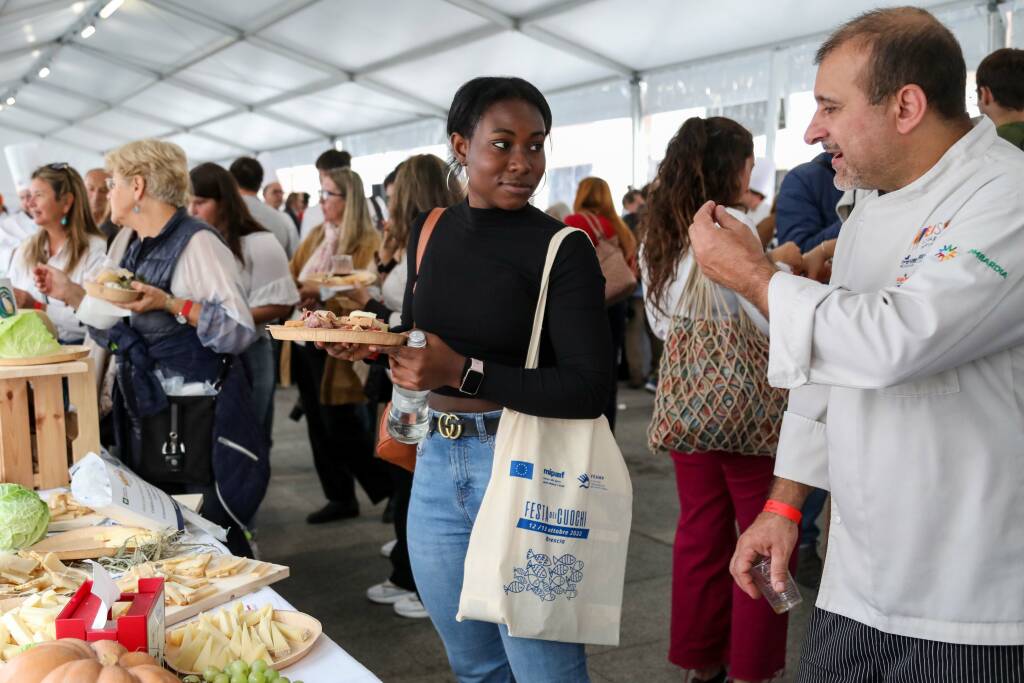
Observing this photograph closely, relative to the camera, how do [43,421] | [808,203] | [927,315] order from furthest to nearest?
[808,203] < [43,421] < [927,315]

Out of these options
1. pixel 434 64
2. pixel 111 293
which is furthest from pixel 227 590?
pixel 434 64

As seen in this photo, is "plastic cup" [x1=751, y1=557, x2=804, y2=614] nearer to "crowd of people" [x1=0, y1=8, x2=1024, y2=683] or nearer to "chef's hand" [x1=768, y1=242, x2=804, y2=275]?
"crowd of people" [x1=0, y1=8, x2=1024, y2=683]

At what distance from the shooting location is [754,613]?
2.58 meters

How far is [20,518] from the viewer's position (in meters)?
1.90

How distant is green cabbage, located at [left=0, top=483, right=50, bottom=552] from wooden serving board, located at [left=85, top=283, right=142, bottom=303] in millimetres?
840

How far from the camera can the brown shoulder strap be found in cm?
188

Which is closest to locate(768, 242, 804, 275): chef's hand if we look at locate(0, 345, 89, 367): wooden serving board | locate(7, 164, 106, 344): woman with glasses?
locate(0, 345, 89, 367): wooden serving board

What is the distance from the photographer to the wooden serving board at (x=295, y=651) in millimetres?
1378

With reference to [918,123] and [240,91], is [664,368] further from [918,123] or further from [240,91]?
[240,91]

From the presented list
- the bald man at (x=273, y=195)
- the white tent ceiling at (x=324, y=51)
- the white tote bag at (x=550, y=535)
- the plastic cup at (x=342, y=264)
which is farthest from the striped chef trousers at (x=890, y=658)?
the bald man at (x=273, y=195)

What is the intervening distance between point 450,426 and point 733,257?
62 centimetres

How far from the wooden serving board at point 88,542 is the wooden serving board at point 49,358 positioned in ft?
1.64

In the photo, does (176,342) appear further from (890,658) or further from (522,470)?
(890,658)

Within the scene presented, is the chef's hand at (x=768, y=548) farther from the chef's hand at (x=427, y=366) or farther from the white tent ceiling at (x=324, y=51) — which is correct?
the white tent ceiling at (x=324, y=51)
